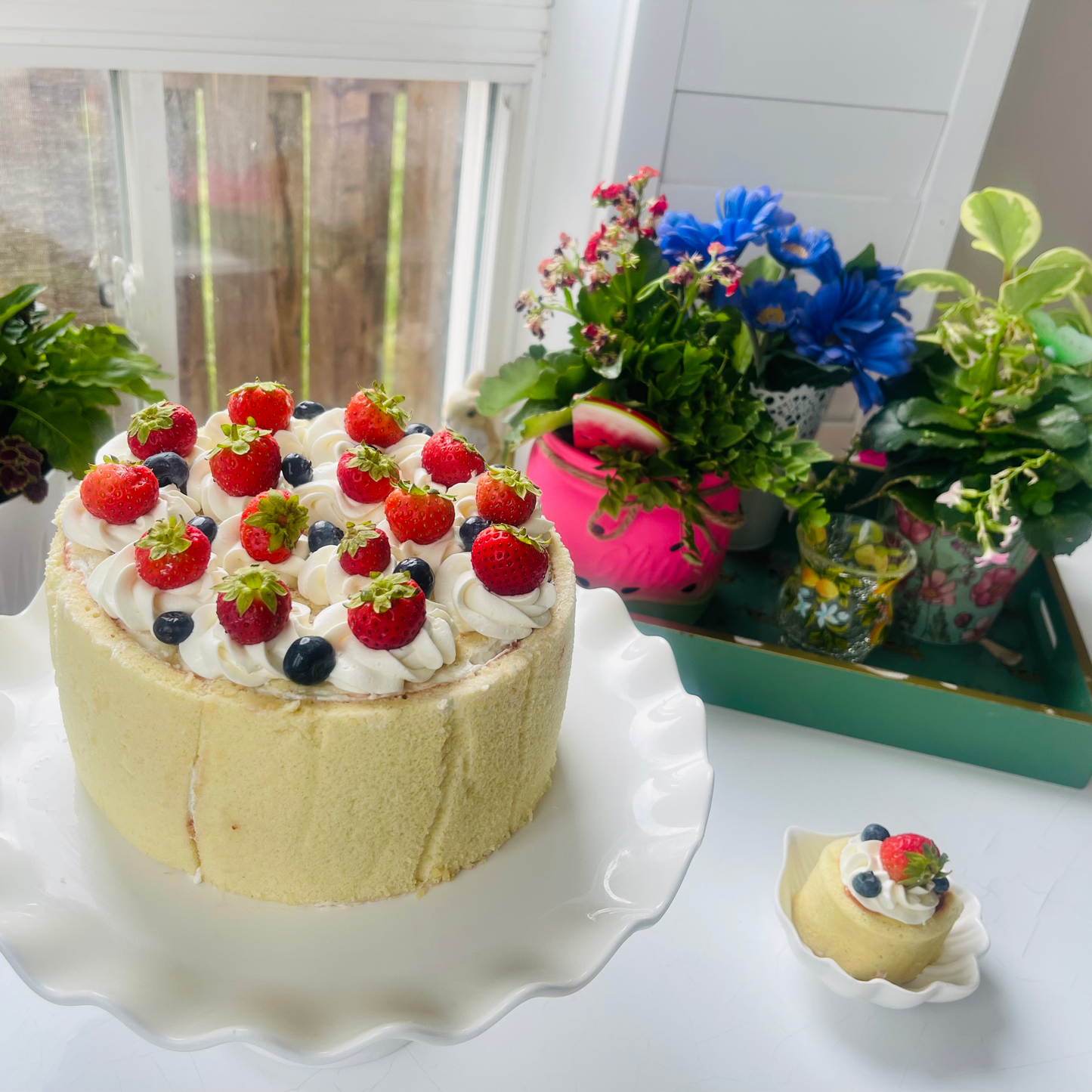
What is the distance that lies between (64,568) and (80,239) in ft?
2.40

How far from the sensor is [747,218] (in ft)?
4.16

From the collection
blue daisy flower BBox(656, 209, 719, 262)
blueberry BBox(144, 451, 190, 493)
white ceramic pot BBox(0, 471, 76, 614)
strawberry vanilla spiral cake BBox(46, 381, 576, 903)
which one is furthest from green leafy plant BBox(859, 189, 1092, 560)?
white ceramic pot BBox(0, 471, 76, 614)

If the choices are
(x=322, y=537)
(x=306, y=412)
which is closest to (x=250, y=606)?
(x=322, y=537)

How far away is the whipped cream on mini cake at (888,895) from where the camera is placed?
3.15ft

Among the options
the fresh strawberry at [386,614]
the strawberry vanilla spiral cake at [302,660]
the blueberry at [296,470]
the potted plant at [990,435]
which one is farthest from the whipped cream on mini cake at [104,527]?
the potted plant at [990,435]

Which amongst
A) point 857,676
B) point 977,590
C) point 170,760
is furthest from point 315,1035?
point 977,590

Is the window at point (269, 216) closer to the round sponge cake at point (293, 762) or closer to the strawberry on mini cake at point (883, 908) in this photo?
the round sponge cake at point (293, 762)

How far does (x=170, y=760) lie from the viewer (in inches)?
32.5

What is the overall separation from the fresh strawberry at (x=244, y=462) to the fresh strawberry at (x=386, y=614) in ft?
0.70

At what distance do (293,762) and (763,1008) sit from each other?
1.87ft

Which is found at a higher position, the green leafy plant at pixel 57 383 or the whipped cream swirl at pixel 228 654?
the whipped cream swirl at pixel 228 654

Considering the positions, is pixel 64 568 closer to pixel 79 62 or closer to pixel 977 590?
pixel 79 62

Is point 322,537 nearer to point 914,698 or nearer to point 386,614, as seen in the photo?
point 386,614

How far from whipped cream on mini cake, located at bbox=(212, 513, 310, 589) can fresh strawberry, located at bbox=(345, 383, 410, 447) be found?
0.58 feet
